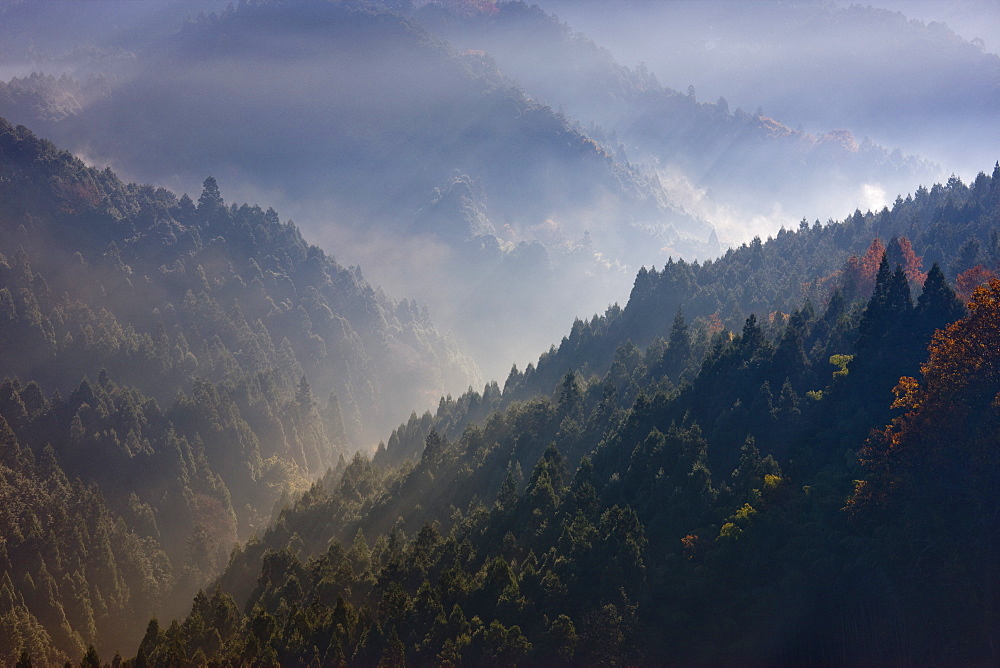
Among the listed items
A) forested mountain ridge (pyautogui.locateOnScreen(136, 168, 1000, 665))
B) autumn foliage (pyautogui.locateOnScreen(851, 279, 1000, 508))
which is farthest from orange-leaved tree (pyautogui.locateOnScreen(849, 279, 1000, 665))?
forested mountain ridge (pyautogui.locateOnScreen(136, 168, 1000, 665))

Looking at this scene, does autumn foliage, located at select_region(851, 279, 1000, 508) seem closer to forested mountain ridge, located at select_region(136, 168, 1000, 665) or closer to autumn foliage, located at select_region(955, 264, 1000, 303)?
forested mountain ridge, located at select_region(136, 168, 1000, 665)

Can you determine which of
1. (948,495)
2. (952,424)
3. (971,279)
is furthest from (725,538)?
(971,279)

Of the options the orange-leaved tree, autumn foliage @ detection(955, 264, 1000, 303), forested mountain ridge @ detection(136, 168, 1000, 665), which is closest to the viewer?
the orange-leaved tree

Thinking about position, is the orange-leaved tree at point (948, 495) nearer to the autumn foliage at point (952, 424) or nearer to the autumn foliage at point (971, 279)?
the autumn foliage at point (952, 424)

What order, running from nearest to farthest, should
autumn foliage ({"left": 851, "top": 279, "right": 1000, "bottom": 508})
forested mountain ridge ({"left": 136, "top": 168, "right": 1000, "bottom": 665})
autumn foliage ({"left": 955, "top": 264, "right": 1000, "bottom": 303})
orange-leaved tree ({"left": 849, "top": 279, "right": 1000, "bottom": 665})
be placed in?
orange-leaved tree ({"left": 849, "top": 279, "right": 1000, "bottom": 665})
forested mountain ridge ({"left": 136, "top": 168, "right": 1000, "bottom": 665})
autumn foliage ({"left": 851, "top": 279, "right": 1000, "bottom": 508})
autumn foliage ({"left": 955, "top": 264, "right": 1000, "bottom": 303})

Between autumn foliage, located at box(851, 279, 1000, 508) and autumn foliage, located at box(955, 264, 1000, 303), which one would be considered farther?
autumn foliage, located at box(955, 264, 1000, 303)

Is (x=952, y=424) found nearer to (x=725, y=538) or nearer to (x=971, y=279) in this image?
(x=725, y=538)

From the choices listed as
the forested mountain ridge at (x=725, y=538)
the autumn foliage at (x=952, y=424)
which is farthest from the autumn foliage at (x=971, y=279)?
the autumn foliage at (x=952, y=424)

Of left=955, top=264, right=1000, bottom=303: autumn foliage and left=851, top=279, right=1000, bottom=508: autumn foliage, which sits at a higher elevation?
left=955, top=264, right=1000, bottom=303: autumn foliage
